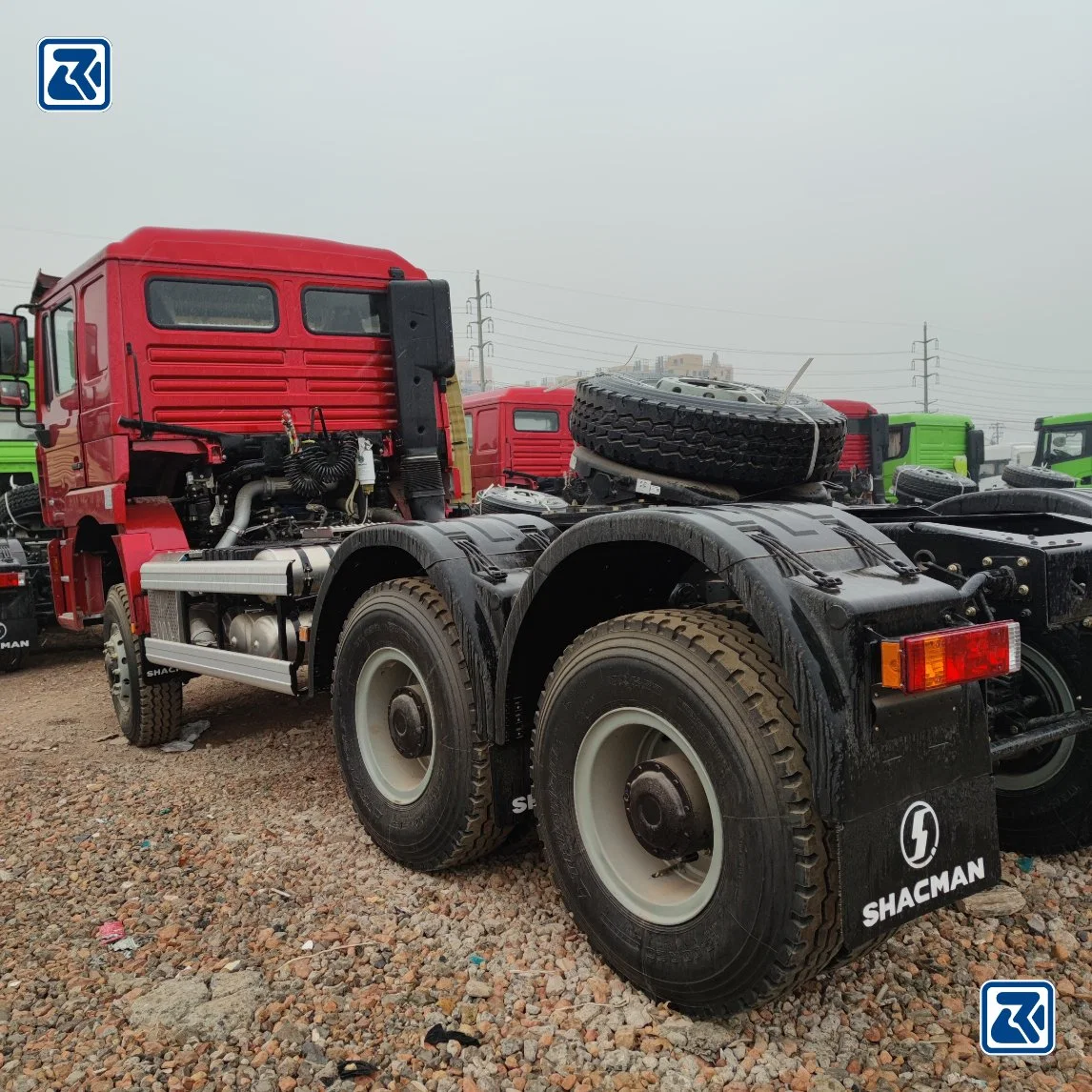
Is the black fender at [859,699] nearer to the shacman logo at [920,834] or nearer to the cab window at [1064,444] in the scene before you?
the shacman logo at [920,834]

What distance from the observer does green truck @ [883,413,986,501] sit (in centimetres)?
2053

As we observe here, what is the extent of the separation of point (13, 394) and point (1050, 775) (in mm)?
6292

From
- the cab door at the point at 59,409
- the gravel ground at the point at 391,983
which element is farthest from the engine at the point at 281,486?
the gravel ground at the point at 391,983

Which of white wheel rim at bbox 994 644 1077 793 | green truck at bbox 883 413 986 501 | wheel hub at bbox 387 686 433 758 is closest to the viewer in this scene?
white wheel rim at bbox 994 644 1077 793

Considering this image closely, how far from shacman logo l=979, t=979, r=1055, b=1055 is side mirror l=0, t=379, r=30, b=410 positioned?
6.29 metres

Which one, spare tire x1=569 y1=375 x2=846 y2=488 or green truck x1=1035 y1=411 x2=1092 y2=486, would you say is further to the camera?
green truck x1=1035 y1=411 x2=1092 y2=486

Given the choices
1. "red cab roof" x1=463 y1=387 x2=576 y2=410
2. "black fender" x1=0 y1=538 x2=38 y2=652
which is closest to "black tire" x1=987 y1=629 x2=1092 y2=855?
"black fender" x1=0 y1=538 x2=38 y2=652

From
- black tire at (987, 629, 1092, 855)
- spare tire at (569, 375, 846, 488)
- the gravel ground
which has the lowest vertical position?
the gravel ground

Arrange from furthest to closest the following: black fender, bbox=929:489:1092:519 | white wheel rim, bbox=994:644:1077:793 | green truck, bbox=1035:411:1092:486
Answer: green truck, bbox=1035:411:1092:486, black fender, bbox=929:489:1092:519, white wheel rim, bbox=994:644:1077:793

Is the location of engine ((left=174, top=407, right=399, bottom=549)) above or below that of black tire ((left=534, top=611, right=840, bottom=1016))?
above

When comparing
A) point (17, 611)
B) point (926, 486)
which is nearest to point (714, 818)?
point (926, 486)

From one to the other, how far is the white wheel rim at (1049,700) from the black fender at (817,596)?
3.53ft

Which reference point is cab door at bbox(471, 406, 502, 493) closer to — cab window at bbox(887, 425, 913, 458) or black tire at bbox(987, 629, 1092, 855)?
cab window at bbox(887, 425, 913, 458)

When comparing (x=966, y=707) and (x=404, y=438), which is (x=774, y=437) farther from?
(x=404, y=438)
